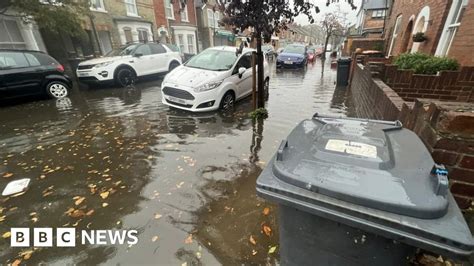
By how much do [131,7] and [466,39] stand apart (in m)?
17.7

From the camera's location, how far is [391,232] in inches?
41.3

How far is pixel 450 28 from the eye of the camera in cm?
597

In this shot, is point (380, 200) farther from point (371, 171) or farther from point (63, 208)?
point (63, 208)

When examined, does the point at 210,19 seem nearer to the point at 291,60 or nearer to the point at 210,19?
the point at 210,19

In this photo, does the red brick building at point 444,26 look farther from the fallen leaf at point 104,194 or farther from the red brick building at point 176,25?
the red brick building at point 176,25

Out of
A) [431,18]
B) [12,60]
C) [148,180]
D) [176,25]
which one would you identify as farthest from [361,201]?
[176,25]

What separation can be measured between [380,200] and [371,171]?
20 centimetres

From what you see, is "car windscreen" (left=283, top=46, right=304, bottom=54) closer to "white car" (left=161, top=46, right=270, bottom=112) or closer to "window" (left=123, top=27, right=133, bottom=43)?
"window" (left=123, top=27, right=133, bottom=43)

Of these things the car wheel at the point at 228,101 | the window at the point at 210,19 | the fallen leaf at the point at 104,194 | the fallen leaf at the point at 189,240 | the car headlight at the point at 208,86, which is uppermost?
the window at the point at 210,19

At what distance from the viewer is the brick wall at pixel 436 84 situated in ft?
13.5

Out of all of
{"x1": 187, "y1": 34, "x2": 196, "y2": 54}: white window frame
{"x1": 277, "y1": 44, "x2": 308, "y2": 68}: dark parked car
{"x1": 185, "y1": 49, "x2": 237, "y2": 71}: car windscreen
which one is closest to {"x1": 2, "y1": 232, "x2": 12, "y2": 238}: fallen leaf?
{"x1": 185, "y1": 49, "x2": 237, "y2": 71}: car windscreen

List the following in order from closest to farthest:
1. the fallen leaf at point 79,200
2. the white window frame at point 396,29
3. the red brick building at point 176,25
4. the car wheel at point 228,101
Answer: the fallen leaf at point 79,200 → the car wheel at point 228,101 → the white window frame at point 396,29 → the red brick building at point 176,25

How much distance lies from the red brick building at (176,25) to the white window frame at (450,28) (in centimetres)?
1564

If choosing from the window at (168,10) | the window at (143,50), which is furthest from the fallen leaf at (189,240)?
the window at (168,10)
